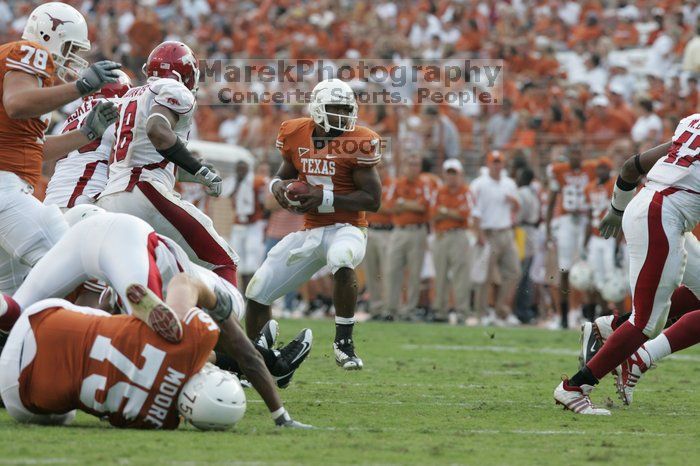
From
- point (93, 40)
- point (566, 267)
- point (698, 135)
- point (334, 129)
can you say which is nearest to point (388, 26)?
point (93, 40)

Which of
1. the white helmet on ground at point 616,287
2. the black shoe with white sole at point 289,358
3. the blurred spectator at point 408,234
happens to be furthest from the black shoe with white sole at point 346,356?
the blurred spectator at point 408,234

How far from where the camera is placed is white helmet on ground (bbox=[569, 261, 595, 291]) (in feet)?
45.5

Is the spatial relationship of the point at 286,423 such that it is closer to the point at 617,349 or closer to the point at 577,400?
the point at 577,400

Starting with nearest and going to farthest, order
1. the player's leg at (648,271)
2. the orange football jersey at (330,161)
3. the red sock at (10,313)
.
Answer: the red sock at (10,313)
the player's leg at (648,271)
the orange football jersey at (330,161)

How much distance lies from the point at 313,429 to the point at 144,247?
1.16 meters

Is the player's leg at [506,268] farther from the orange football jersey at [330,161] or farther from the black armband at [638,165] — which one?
the black armband at [638,165]

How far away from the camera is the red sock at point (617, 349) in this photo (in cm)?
658

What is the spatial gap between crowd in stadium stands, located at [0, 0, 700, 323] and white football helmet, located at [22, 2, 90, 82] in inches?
295

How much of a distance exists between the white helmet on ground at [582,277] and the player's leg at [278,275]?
6.44 meters

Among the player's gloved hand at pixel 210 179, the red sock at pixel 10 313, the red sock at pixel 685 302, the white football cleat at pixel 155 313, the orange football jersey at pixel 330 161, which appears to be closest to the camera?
the white football cleat at pixel 155 313

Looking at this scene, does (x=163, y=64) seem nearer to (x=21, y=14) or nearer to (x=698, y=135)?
(x=698, y=135)

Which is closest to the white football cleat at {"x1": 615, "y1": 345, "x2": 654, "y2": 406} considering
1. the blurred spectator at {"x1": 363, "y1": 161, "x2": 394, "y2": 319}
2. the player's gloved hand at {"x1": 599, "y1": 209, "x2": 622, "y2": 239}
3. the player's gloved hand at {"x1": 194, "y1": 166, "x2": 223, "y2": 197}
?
the player's gloved hand at {"x1": 599, "y1": 209, "x2": 622, "y2": 239}

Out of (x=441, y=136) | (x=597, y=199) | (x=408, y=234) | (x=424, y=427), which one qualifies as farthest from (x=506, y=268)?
(x=424, y=427)

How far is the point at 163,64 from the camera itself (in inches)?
287
